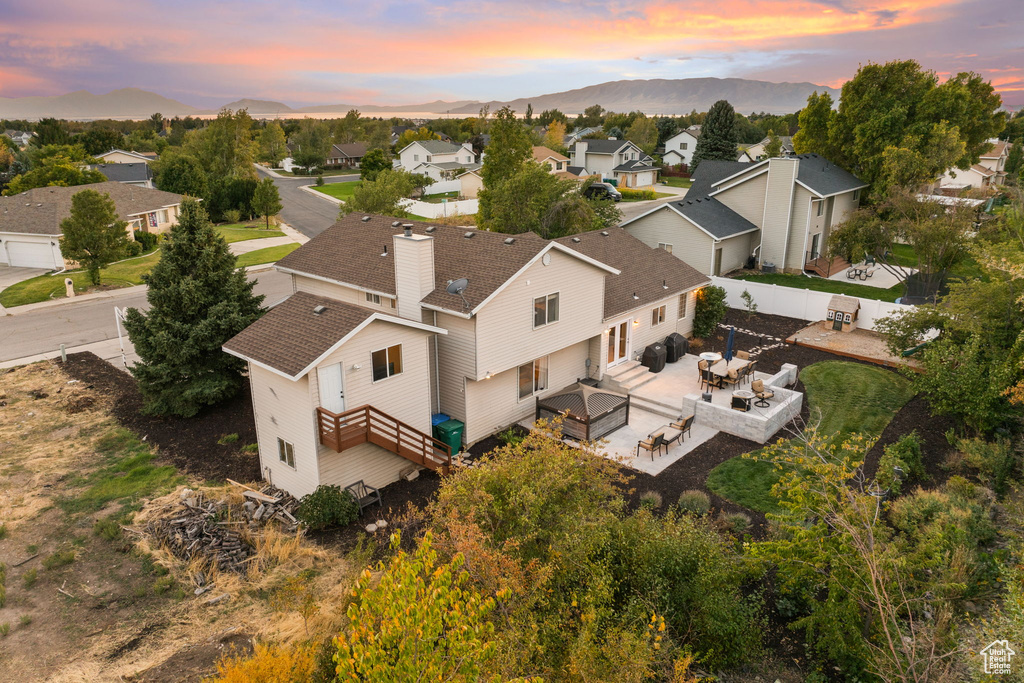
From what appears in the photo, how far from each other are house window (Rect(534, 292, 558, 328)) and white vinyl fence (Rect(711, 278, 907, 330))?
50.1 feet

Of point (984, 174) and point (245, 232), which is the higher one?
point (984, 174)

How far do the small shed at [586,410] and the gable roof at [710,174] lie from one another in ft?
103

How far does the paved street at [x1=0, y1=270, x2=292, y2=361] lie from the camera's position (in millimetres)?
28062

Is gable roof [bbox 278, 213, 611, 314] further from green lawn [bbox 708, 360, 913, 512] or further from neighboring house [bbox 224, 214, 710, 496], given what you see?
green lawn [bbox 708, 360, 913, 512]

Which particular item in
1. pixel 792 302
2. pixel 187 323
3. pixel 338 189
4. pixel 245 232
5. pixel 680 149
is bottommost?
pixel 245 232

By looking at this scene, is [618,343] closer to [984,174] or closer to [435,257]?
[435,257]

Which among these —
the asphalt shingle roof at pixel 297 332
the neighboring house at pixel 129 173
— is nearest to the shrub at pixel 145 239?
the neighboring house at pixel 129 173

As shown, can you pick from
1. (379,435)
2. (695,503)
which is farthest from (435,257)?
(695,503)

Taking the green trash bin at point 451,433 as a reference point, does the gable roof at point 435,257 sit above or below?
above

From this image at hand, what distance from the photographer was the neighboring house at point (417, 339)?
52.4ft

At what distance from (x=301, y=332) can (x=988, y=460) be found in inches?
734

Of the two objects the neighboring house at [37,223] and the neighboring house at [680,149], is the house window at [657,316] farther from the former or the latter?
the neighboring house at [680,149]

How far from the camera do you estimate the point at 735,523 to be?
50.4ft

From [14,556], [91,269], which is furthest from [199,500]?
[91,269]
